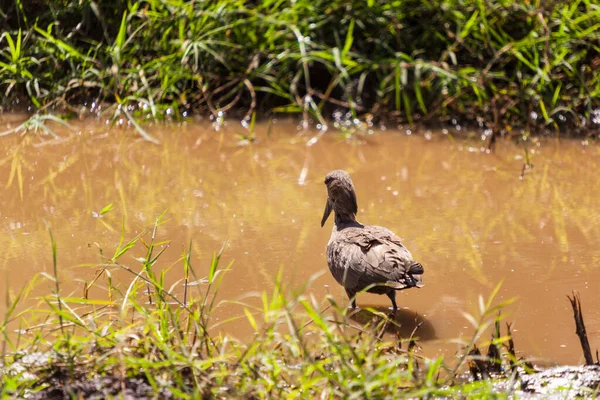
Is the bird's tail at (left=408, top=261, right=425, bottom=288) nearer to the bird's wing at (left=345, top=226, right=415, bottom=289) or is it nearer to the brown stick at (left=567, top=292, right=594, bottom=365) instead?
the bird's wing at (left=345, top=226, right=415, bottom=289)

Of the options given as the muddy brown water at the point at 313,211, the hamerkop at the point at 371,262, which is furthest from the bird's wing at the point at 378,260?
the muddy brown water at the point at 313,211

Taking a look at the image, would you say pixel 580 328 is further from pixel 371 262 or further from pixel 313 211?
pixel 313 211

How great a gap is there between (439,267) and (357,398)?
6.86 feet

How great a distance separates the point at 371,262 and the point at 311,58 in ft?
12.0

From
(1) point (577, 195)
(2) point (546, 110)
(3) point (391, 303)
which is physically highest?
(2) point (546, 110)

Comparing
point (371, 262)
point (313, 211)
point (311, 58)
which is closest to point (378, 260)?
point (371, 262)

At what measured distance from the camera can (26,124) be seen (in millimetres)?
7199

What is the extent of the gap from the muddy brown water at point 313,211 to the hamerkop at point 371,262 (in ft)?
0.60

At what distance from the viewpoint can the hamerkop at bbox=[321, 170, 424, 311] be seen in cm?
441

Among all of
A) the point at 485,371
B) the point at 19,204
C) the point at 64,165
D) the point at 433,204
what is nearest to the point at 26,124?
the point at 64,165

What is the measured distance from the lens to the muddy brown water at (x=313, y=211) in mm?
4777

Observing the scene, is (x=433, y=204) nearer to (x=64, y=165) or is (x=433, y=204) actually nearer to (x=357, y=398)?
(x=64, y=165)

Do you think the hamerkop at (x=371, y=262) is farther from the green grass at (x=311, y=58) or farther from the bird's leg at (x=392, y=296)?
the green grass at (x=311, y=58)

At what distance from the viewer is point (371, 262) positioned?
4570mm
